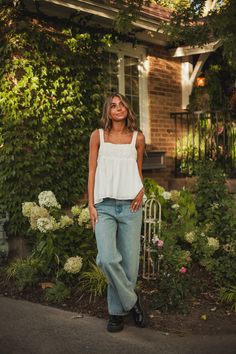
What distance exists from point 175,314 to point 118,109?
191 centimetres

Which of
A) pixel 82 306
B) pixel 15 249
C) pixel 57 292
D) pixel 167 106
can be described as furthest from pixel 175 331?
pixel 167 106

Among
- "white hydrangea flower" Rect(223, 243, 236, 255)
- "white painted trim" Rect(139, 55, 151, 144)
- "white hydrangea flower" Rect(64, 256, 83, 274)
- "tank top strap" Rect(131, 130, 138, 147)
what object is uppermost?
"white painted trim" Rect(139, 55, 151, 144)

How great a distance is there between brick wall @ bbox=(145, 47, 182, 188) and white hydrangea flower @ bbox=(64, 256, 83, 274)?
4.17 metres

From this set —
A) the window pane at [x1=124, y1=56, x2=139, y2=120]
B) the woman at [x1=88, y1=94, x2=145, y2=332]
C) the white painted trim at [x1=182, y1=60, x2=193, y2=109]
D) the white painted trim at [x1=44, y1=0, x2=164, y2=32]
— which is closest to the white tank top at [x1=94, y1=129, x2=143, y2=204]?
the woman at [x1=88, y1=94, x2=145, y2=332]

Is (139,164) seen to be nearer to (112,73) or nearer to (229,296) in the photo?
(229,296)

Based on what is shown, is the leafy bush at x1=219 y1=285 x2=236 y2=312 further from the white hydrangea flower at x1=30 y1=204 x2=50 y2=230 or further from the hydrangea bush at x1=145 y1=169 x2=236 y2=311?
the white hydrangea flower at x1=30 y1=204 x2=50 y2=230

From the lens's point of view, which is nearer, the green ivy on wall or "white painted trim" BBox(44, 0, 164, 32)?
the green ivy on wall

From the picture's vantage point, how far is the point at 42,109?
659cm

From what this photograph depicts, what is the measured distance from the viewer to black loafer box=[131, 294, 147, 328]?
379 centimetres

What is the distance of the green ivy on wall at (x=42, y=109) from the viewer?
6395 mm

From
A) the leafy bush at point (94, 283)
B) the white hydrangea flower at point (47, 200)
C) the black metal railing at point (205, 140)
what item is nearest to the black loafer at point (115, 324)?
the leafy bush at point (94, 283)

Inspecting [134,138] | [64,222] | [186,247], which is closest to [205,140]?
[186,247]

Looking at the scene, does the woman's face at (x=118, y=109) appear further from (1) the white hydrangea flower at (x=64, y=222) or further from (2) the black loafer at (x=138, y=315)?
(1) the white hydrangea flower at (x=64, y=222)

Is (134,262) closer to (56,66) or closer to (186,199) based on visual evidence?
(186,199)
